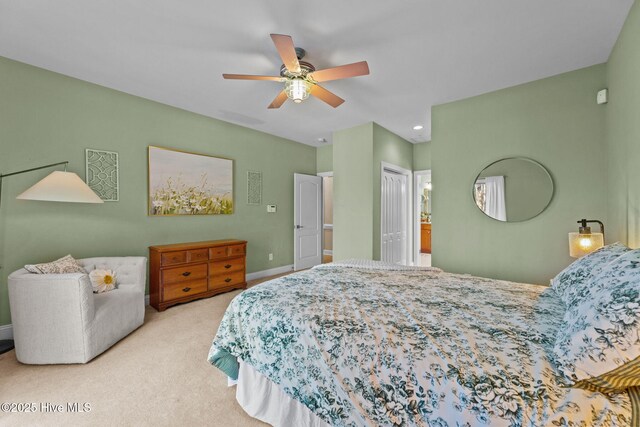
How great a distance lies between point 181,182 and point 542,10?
4038 millimetres

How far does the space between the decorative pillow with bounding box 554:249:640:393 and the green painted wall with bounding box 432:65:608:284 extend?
2.05 meters

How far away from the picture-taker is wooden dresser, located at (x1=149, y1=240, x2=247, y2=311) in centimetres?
324

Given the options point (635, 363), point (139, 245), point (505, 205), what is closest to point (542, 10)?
point (505, 205)

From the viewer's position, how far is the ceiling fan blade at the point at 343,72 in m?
2.00

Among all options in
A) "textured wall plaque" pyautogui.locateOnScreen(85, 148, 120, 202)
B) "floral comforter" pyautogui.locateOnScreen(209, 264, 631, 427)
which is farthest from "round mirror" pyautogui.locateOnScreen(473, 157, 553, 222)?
"textured wall plaque" pyautogui.locateOnScreen(85, 148, 120, 202)

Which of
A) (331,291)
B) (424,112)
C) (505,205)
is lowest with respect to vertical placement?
(331,291)

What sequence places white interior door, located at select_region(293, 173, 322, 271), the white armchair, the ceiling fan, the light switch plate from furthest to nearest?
white interior door, located at select_region(293, 173, 322, 271) → the light switch plate → the white armchair → the ceiling fan

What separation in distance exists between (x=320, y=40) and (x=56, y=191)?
2603mm

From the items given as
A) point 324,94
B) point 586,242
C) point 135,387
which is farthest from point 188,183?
point 586,242

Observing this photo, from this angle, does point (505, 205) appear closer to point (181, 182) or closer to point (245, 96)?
point (245, 96)

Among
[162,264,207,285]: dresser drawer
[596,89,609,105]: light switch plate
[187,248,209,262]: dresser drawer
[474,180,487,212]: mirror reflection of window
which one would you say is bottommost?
[162,264,207,285]: dresser drawer

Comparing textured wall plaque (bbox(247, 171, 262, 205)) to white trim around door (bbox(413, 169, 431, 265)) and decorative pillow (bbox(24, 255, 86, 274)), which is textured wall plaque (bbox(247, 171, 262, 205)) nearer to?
decorative pillow (bbox(24, 255, 86, 274))

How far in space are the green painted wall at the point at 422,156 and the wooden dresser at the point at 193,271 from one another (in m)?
3.54

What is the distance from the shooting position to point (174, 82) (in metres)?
2.92
